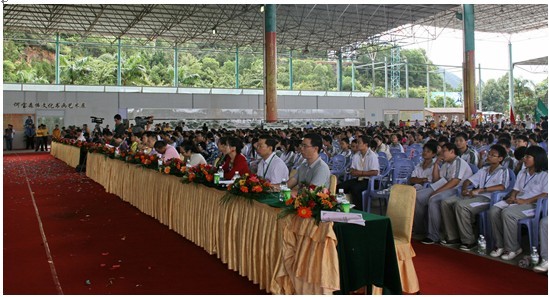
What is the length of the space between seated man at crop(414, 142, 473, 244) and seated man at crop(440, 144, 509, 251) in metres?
0.12

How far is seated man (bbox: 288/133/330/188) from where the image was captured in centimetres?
446

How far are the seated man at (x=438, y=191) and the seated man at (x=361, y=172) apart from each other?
1144 mm

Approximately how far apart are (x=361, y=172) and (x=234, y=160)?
198 centimetres

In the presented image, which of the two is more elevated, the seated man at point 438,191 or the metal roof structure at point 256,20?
the metal roof structure at point 256,20

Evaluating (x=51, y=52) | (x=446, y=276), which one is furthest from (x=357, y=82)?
(x=446, y=276)

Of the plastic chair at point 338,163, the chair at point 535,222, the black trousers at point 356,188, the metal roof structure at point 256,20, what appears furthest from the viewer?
the metal roof structure at point 256,20

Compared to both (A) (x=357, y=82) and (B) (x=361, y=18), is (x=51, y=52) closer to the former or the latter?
(B) (x=361, y=18)

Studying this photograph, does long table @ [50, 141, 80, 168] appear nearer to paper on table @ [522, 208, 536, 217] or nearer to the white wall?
the white wall

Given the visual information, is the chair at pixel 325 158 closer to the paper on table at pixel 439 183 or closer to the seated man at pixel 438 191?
the seated man at pixel 438 191

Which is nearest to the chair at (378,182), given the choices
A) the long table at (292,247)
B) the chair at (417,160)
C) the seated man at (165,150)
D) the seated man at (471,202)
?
the chair at (417,160)

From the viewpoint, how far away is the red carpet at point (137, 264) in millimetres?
3822

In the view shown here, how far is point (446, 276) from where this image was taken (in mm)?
3998

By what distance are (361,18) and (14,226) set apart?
23042mm

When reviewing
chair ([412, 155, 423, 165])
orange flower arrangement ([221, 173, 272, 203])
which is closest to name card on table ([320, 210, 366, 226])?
orange flower arrangement ([221, 173, 272, 203])
